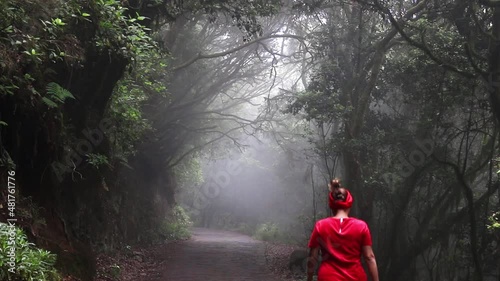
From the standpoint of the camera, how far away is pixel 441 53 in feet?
35.6

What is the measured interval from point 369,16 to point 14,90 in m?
10.3

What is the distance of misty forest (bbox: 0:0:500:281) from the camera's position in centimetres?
680

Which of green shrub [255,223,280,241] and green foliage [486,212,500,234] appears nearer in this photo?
green foliage [486,212,500,234]

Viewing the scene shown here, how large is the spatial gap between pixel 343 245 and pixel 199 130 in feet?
66.4

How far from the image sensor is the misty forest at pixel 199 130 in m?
6.80

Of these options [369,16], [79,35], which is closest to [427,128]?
[369,16]

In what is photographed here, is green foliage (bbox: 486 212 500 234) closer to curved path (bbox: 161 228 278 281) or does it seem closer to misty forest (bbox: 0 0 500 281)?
misty forest (bbox: 0 0 500 281)

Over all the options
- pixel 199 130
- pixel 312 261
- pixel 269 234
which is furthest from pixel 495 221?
pixel 269 234

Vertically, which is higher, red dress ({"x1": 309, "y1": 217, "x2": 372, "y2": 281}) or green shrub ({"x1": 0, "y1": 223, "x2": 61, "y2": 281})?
red dress ({"x1": 309, "y1": 217, "x2": 372, "y2": 281})

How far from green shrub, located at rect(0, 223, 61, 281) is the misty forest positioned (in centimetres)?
2

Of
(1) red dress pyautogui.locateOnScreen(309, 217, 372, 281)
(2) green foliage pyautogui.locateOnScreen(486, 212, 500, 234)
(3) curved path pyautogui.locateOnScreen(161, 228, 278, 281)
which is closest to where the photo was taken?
(1) red dress pyautogui.locateOnScreen(309, 217, 372, 281)

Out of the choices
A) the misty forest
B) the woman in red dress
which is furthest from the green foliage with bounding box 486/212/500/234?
the woman in red dress

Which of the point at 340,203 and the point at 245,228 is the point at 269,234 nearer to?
the point at 245,228

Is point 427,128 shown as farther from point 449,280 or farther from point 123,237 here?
point 123,237
